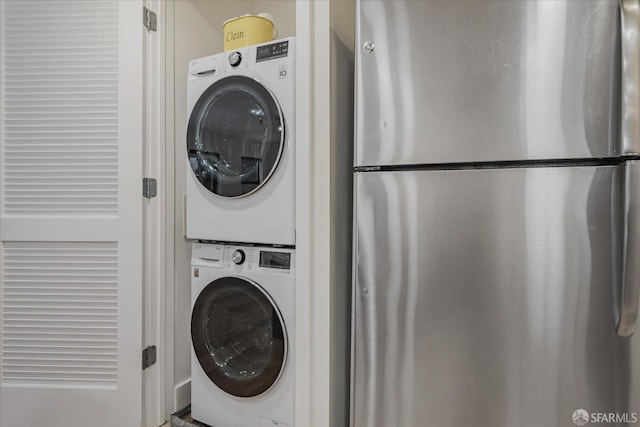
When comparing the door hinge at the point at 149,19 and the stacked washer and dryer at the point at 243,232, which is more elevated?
the door hinge at the point at 149,19

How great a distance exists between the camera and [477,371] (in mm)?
1022

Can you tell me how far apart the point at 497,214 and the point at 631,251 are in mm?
303

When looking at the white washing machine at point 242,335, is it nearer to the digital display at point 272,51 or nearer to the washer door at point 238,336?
the washer door at point 238,336

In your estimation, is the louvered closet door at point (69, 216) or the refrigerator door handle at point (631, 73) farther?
the louvered closet door at point (69, 216)

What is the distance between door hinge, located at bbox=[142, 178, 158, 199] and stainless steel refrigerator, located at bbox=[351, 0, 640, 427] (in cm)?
111

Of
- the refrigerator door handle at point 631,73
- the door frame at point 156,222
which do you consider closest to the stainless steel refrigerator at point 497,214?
the refrigerator door handle at point 631,73

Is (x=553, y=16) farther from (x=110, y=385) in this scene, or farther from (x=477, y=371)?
(x=110, y=385)

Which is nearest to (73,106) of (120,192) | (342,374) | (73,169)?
(73,169)

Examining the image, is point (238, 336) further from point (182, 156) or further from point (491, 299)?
point (491, 299)

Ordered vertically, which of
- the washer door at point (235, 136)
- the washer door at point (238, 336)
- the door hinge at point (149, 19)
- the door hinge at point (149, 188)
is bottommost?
the washer door at point (238, 336)

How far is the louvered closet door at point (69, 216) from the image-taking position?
5.69 feet

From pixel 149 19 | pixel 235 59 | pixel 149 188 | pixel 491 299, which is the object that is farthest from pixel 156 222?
pixel 491 299

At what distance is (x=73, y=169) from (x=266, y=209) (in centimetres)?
97

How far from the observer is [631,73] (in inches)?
35.4
